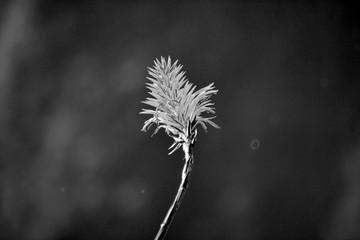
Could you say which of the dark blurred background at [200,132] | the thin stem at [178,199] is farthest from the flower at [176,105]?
the dark blurred background at [200,132]

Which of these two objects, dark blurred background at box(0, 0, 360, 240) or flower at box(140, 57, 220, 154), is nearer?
flower at box(140, 57, 220, 154)

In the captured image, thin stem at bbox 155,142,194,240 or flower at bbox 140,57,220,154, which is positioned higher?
flower at bbox 140,57,220,154

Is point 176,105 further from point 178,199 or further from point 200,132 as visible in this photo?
point 200,132

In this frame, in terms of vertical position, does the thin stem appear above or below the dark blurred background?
below

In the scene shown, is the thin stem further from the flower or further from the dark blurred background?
the dark blurred background

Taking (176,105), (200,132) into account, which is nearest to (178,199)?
(176,105)

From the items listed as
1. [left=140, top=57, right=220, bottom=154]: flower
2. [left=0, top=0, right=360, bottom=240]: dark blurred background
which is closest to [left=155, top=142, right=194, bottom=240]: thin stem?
[left=140, top=57, right=220, bottom=154]: flower
